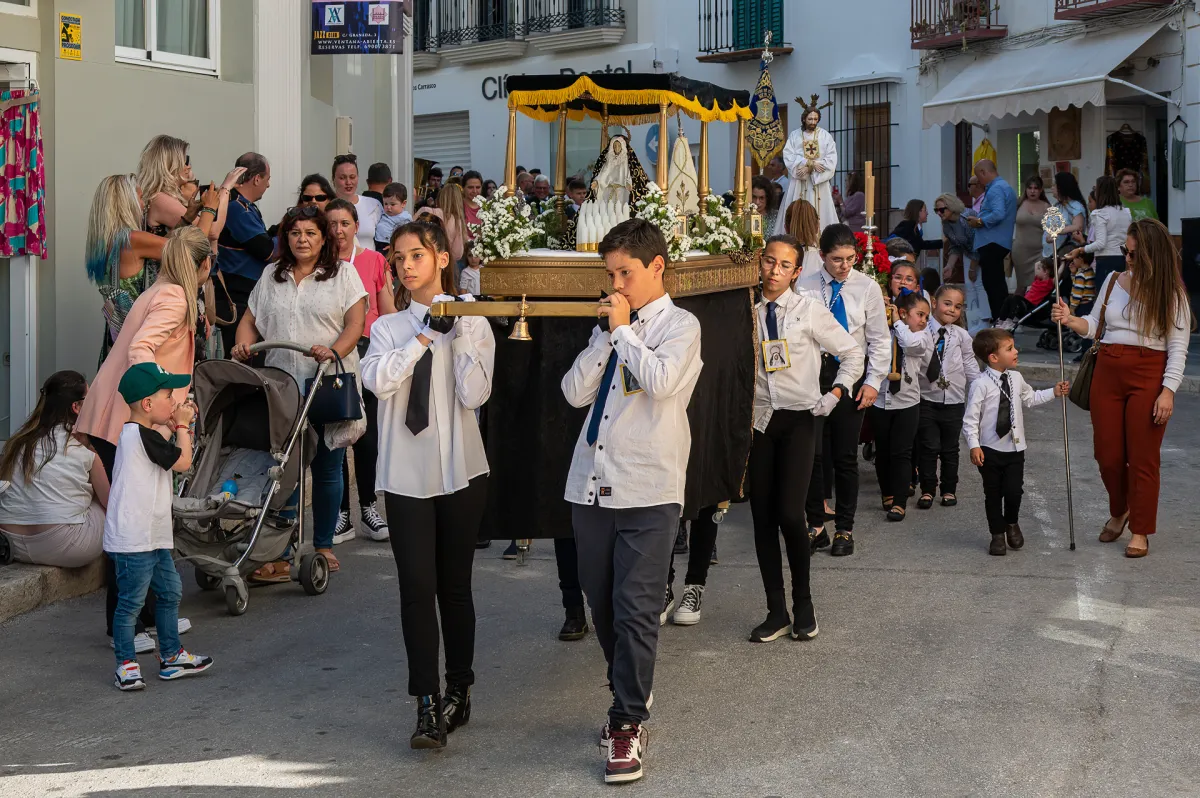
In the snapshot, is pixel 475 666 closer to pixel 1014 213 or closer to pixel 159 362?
pixel 159 362

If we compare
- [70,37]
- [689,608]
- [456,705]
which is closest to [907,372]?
[689,608]

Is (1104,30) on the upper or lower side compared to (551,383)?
upper

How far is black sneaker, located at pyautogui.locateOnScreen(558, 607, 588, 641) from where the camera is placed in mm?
7809

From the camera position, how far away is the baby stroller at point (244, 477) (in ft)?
27.3

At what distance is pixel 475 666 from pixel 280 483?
5.60 feet

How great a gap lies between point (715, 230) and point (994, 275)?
524 inches

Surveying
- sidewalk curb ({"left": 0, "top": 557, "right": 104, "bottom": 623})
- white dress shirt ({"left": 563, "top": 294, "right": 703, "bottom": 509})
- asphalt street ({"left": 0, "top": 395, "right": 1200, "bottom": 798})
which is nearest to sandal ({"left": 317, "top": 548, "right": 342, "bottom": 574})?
asphalt street ({"left": 0, "top": 395, "right": 1200, "bottom": 798})

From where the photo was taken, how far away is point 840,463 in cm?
984

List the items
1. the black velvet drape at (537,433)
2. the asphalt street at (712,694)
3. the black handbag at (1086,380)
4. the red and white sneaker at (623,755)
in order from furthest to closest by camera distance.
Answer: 1. the black handbag at (1086,380)
2. the black velvet drape at (537,433)
3. the asphalt street at (712,694)
4. the red and white sneaker at (623,755)

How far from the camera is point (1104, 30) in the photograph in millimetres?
22469

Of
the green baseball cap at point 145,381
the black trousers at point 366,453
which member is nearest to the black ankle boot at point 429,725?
the green baseball cap at point 145,381

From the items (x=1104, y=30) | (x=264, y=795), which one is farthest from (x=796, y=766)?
(x=1104, y=30)

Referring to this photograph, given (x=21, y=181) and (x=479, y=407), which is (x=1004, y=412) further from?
(x=21, y=181)

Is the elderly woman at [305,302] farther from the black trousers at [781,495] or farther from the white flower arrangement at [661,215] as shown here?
the black trousers at [781,495]
